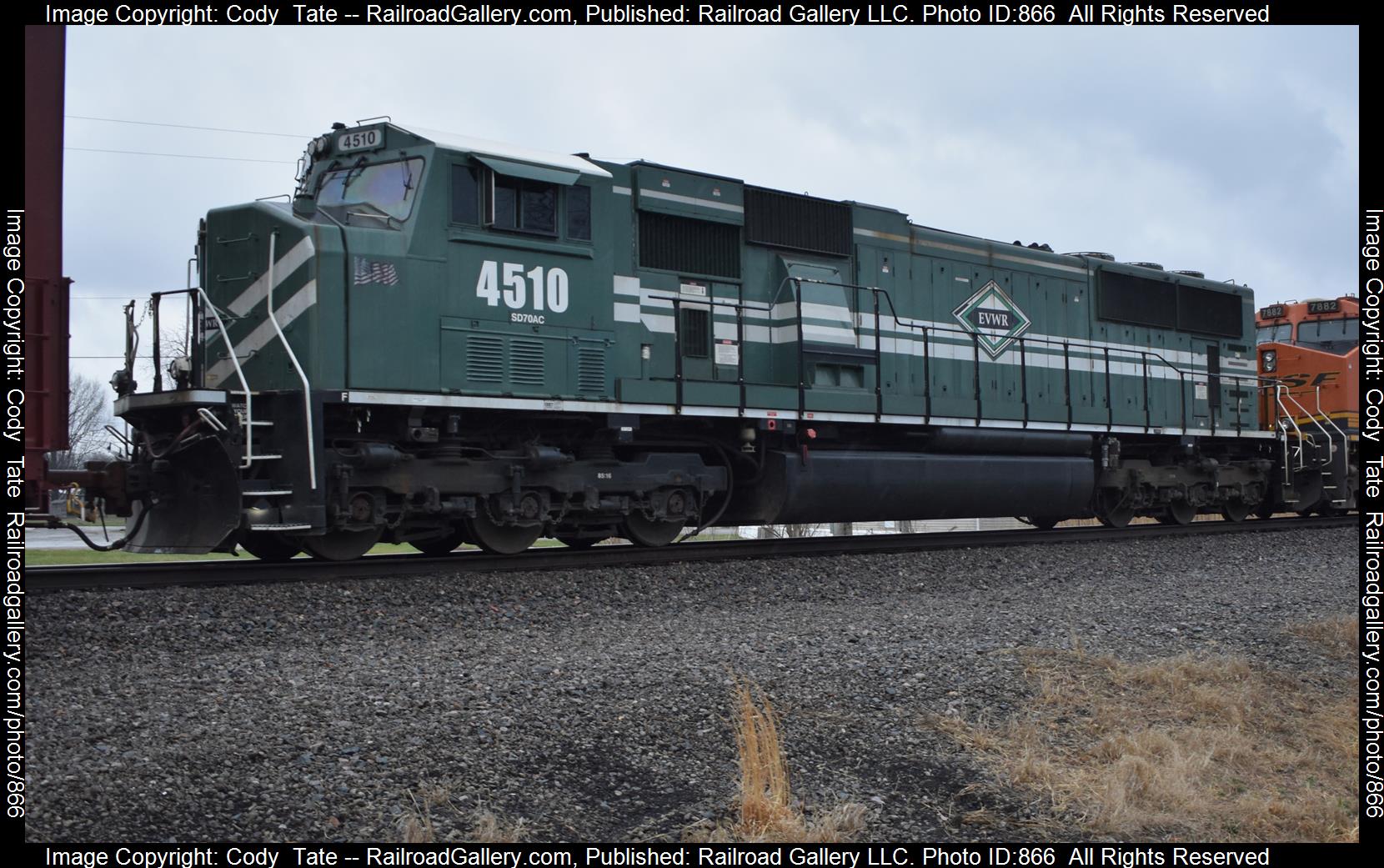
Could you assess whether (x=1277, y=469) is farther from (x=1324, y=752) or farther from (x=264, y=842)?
(x=264, y=842)

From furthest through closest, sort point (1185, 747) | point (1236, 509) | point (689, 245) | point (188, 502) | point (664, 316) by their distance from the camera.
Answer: point (1236, 509) → point (689, 245) → point (664, 316) → point (188, 502) → point (1185, 747)

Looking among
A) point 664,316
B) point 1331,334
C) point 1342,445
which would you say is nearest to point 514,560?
point 664,316

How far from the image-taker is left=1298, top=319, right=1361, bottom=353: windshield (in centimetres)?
1808

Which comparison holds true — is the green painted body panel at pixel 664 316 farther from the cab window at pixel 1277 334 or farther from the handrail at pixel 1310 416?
the cab window at pixel 1277 334

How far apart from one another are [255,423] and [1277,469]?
1433cm

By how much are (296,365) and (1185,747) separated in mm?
5946

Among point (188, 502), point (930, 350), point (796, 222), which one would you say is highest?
point (796, 222)

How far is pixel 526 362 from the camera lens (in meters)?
9.03

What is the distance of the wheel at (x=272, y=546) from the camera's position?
Answer: 8.53 meters

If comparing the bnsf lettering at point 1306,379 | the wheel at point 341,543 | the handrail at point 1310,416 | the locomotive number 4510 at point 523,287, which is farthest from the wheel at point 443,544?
the bnsf lettering at point 1306,379

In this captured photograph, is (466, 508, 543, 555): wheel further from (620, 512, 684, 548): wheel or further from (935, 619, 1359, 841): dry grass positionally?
(935, 619, 1359, 841): dry grass

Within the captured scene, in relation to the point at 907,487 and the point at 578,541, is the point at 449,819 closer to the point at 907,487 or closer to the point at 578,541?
the point at 578,541

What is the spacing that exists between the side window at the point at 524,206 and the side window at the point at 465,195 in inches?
5.2
